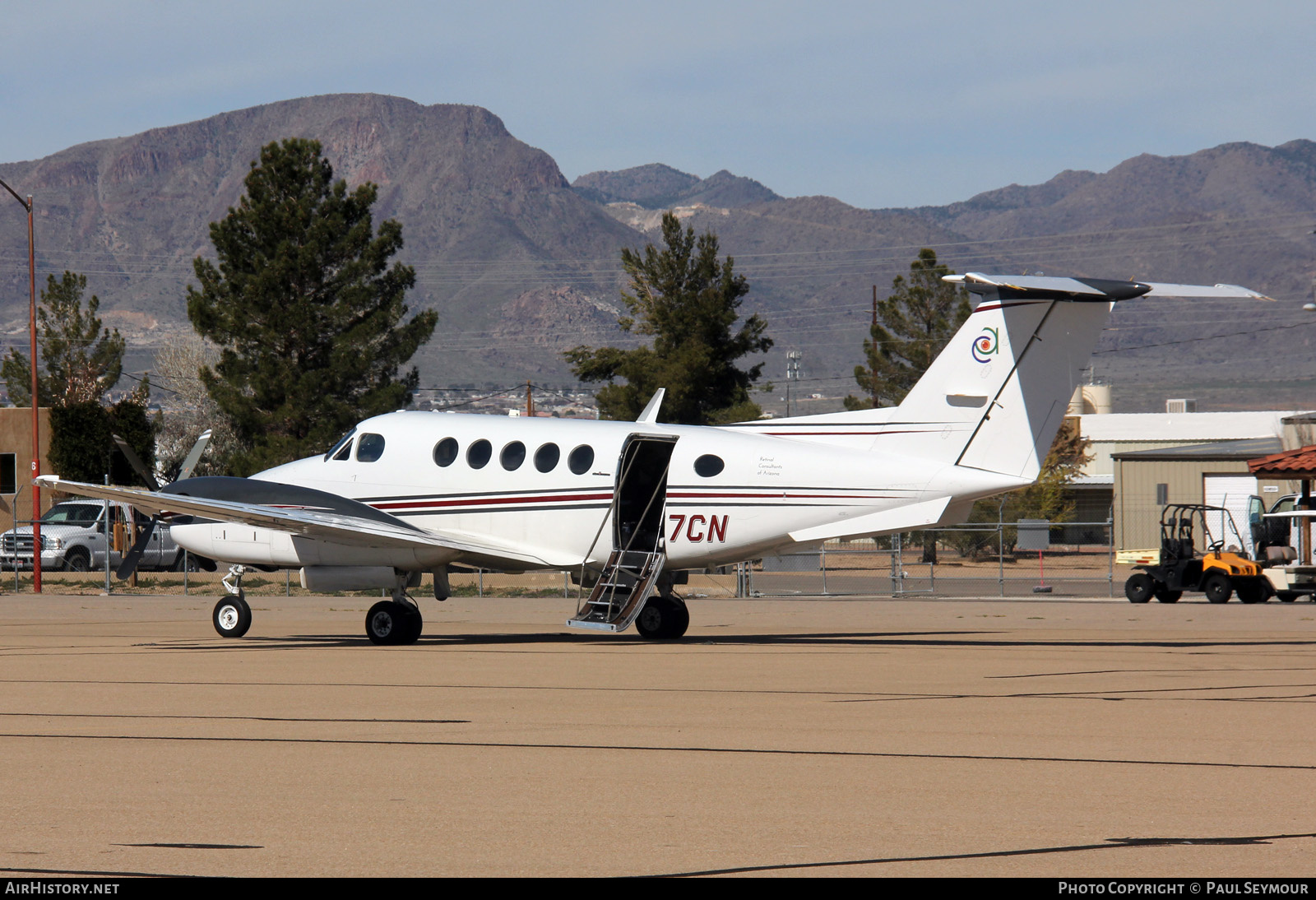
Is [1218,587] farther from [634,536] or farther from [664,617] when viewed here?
[634,536]

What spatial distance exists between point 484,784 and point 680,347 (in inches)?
1886

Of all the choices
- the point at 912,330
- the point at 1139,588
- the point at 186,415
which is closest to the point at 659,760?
the point at 1139,588

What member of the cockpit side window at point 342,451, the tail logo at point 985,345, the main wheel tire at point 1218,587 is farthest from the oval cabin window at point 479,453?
the main wheel tire at point 1218,587

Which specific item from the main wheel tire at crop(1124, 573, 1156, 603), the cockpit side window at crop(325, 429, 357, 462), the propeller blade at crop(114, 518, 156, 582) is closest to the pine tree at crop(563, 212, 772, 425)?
the main wheel tire at crop(1124, 573, 1156, 603)

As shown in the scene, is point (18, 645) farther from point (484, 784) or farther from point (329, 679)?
point (484, 784)

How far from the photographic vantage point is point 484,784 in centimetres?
784

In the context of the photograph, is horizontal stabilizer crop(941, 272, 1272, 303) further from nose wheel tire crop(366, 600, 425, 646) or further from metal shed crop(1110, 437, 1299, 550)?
metal shed crop(1110, 437, 1299, 550)

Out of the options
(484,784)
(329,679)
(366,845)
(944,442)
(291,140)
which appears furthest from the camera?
(291,140)

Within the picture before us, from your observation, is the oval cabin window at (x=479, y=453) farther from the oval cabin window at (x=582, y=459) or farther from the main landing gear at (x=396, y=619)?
the main landing gear at (x=396, y=619)

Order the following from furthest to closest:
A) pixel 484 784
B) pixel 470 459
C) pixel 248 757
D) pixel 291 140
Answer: pixel 291 140 → pixel 470 459 → pixel 248 757 → pixel 484 784

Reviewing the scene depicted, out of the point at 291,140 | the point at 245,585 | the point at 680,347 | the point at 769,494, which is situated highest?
the point at 291,140

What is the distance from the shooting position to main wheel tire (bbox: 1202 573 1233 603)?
29.5 meters

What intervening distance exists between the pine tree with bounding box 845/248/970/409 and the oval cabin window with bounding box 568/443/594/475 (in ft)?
140
